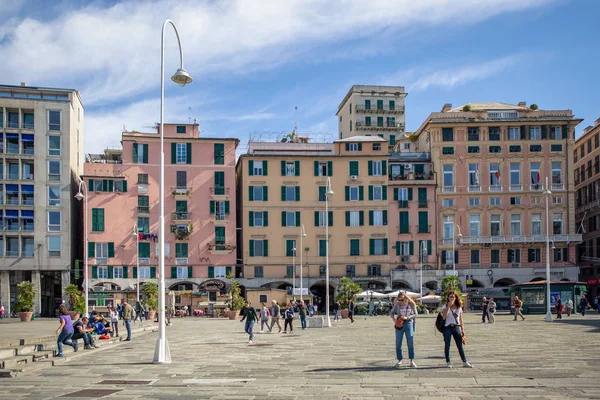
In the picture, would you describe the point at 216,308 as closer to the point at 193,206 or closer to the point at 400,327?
the point at 193,206

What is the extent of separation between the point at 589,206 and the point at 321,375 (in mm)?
67430

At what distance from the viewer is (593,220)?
74375 millimetres

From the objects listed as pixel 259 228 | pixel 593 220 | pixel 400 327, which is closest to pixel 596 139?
pixel 593 220

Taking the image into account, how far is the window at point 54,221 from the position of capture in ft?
211

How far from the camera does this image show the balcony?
69438 millimetres

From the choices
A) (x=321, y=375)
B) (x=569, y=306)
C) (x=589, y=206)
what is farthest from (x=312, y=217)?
(x=321, y=375)

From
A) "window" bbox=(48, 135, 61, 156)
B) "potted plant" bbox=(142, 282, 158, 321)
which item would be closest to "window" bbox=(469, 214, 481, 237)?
"potted plant" bbox=(142, 282, 158, 321)

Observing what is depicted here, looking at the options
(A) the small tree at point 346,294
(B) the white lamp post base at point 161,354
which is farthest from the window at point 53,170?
(B) the white lamp post base at point 161,354

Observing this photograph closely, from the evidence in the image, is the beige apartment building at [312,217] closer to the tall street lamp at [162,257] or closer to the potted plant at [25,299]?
the potted plant at [25,299]

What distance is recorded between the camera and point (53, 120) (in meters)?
65.5

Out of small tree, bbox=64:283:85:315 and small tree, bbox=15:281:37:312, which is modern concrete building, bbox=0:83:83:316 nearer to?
small tree, bbox=64:283:85:315

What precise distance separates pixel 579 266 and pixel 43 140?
173 ft

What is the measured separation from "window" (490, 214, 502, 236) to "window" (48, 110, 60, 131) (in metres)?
41.2

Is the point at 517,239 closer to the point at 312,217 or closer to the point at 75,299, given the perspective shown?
the point at 312,217
